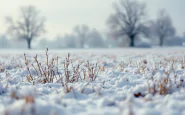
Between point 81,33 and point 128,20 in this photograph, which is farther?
point 81,33

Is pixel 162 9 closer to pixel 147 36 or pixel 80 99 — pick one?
pixel 147 36

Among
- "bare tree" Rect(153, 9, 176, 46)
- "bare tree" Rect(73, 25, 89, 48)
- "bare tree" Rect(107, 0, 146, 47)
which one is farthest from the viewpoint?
"bare tree" Rect(73, 25, 89, 48)

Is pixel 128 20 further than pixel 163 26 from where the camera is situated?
No

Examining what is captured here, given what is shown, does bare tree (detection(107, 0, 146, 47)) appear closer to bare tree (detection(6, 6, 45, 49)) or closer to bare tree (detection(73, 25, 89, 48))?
bare tree (detection(6, 6, 45, 49))

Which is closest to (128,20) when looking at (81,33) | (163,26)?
(163,26)

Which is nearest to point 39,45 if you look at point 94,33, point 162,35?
point 94,33

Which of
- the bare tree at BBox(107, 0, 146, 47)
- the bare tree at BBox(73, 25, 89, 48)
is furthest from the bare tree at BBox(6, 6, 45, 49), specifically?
the bare tree at BBox(73, 25, 89, 48)

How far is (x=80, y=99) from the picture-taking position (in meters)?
2.33

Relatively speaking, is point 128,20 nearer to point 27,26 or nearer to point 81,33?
point 27,26

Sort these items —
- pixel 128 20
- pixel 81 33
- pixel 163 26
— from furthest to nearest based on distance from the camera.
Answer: pixel 81 33
pixel 163 26
pixel 128 20

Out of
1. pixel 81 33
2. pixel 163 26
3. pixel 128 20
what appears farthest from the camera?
pixel 81 33

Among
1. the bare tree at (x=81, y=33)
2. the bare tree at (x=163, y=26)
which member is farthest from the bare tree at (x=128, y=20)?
the bare tree at (x=81, y=33)

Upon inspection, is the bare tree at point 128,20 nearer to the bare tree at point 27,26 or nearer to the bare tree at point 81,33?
the bare tree at point 27,26

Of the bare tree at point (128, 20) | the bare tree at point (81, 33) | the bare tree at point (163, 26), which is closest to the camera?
the bare tree at point (128, 20)
